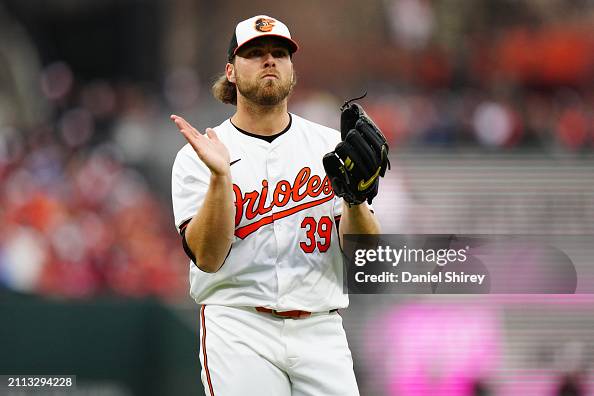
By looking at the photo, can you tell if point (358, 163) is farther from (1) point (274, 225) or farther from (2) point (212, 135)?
(2) point (212, 135)

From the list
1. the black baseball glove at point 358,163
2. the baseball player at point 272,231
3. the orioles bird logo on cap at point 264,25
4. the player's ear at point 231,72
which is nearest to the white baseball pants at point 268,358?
the baseball player at point 272,231

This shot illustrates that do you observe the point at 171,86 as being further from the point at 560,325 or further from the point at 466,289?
the point at 466,289

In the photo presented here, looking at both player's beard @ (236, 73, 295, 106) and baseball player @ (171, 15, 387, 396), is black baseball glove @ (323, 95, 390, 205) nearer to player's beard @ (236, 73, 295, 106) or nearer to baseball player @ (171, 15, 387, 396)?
baseball player @ (171, 15, 387, 396)

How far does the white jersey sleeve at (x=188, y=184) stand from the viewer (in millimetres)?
3740

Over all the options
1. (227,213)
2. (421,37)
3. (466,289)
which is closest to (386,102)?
(421,37)

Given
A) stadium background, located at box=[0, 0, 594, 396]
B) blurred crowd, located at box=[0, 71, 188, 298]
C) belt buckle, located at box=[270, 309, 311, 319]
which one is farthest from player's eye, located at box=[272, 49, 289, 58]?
blurred crowd, located at box=[0, 71, 188, 298]

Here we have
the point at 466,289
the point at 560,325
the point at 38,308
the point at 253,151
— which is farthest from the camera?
the point at 38,308

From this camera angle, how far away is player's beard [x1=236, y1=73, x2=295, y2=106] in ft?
12.3

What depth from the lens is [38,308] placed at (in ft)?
20.7

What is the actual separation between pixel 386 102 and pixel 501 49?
3.06m

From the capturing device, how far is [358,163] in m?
3.57

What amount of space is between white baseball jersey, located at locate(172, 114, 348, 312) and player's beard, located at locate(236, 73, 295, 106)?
150 mm

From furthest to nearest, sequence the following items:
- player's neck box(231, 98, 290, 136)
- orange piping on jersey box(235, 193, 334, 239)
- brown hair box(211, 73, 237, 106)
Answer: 1. brown hair box(211, 73, 237, 106)
2. player's neck box(231, 98, 290, 136)
3. orange piping on jersey box(235, 193, 334, 239)

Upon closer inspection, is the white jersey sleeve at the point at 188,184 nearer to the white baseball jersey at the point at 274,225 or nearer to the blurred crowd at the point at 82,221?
the white baseball jersey at the point at 274,225
